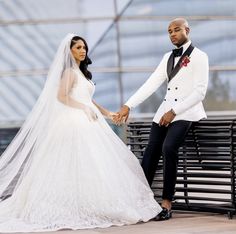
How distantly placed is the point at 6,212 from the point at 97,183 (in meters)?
0.64

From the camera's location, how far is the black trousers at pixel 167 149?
4422 mm

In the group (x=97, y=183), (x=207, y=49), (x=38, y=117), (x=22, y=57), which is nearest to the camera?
(x=97, y=183)

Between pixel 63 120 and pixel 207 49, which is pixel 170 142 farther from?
pixel 207 49

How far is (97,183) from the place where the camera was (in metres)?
4.36

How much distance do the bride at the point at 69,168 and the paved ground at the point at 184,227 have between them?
0.38 ft

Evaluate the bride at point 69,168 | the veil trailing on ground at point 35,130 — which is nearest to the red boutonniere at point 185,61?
the bride at point 69,168

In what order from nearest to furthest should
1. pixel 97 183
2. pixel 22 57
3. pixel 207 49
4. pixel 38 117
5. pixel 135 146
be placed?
pixel 97 183 < pixel 38 117 < pixel 135 146 < pixel 22 57 < pixel 207 49

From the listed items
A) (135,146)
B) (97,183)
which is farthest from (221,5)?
(97,183)

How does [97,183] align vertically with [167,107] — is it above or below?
below

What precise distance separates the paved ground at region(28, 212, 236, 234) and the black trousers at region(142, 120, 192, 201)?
9.7 inches

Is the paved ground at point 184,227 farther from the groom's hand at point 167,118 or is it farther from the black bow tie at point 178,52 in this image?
the black bow tie at point 178,52

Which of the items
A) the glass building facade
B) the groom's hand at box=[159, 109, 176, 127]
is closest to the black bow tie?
the groom's hand at box=[159, 109, 176, 127]

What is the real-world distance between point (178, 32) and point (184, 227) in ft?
4.29

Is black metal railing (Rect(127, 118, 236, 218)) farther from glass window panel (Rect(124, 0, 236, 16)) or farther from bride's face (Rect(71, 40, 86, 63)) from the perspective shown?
glass window panel (Rect(124, 0, 236, 16))
